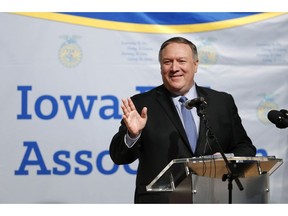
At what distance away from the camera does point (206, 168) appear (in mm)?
3072

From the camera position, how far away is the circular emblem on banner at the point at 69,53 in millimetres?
5027

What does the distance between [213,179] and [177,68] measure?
959 mm

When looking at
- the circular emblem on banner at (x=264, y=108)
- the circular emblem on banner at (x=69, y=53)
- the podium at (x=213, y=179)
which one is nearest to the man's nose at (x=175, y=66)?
the podium at (x=213, y=179)

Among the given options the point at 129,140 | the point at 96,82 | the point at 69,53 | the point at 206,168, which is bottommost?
the point at 206,168

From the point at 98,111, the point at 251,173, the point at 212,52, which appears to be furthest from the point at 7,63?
the point at 251,173

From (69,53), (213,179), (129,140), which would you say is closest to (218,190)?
(213,179)

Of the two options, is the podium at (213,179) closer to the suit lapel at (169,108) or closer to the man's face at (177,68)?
the suit lapel at (169,108)

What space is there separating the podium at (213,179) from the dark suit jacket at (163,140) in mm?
269

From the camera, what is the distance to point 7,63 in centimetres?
501

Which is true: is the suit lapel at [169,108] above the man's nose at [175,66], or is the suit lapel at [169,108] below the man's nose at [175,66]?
below

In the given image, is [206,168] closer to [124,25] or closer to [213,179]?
[213,179]

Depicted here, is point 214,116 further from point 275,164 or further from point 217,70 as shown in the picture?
point 217,70

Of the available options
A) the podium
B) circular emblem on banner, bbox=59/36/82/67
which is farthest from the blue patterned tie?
circular emblem on banner, bbox=59/36/82/67

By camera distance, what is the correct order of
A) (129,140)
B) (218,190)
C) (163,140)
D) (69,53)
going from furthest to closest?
(69,53), (163,140), (129,140), (218,190)
